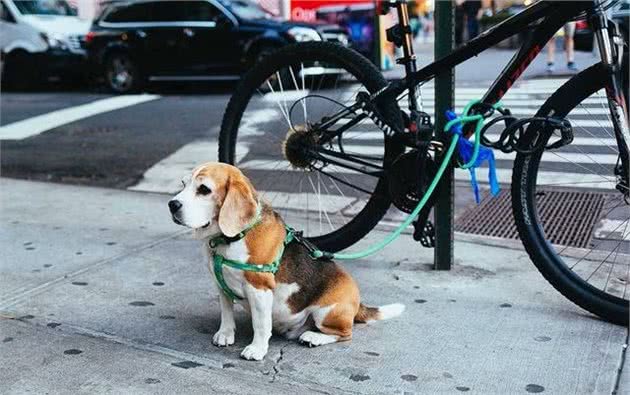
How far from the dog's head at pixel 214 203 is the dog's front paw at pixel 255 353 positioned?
0.49 metres

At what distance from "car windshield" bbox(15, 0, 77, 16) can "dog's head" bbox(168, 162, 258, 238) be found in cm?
1448

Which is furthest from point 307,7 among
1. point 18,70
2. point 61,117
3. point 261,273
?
point 261,273

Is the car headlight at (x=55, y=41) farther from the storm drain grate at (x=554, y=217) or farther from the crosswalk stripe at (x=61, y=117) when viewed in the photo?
the storm drain grate at (x=554, y=217)

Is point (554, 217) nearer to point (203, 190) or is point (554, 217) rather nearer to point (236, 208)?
point (236, 208)

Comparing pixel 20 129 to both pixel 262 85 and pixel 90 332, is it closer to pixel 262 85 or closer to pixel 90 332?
pixel 262 85

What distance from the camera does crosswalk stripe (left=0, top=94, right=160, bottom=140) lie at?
10.0m

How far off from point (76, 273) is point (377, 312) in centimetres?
177

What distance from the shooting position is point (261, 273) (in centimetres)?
337

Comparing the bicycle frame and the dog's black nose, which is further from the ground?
the bicycle frame

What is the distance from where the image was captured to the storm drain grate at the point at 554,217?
5.24 meters

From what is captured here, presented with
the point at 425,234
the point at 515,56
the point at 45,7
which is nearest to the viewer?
the point at 515,56

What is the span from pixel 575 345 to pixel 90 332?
2118 millimetres

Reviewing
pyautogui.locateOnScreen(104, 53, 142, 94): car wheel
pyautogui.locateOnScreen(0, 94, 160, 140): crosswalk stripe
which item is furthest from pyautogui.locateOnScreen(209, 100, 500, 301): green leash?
pyautogui.locateOnScreen(104, 53, 142, 94): car wheel

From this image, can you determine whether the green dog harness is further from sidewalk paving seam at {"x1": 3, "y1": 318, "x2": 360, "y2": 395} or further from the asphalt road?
the asphalt road
